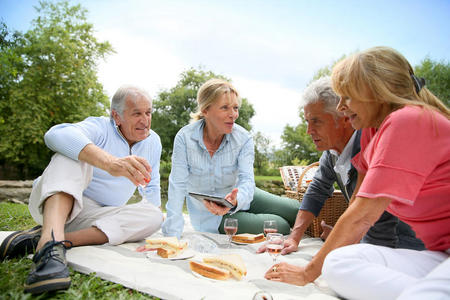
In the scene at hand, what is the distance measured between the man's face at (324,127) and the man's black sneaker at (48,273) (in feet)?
8.21

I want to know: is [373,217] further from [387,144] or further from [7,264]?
[7,264]

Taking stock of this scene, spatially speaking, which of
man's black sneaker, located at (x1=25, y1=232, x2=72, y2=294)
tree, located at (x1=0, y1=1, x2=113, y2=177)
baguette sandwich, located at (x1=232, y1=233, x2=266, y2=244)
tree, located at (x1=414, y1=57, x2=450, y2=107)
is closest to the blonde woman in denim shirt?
baguette sandwich, located at (x1=232, y1=233, x2=266, y2=244)

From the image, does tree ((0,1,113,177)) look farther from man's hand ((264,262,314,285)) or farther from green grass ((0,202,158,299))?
man's hand ((264,262,314,285))

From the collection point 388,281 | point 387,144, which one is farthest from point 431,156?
point 388,281

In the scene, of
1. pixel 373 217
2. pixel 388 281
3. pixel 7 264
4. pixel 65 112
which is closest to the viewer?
pixel 388 281

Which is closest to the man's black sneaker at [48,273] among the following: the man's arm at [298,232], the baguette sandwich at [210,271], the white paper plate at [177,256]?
the white paper plate at [177,256]

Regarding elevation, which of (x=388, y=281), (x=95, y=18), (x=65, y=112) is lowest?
(x=388, y=281)

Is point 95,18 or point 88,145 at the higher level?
point 95,18

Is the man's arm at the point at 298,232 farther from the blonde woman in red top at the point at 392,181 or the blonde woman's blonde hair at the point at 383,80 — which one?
the blonde woman's blonde hair at the point at 383,80

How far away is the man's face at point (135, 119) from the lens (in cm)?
385

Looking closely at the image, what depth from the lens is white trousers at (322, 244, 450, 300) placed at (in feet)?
5.87

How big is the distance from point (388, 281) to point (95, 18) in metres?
27.7

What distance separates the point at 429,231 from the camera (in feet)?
6.56

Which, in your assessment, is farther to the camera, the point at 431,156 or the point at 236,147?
the point at 236,147
